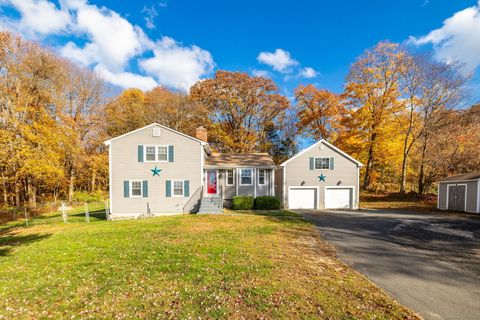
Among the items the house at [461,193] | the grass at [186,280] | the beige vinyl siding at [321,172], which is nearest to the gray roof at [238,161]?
the beige vinyl siding at [321,172]

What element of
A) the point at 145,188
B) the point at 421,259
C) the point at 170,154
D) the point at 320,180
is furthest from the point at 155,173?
the point at 421,259

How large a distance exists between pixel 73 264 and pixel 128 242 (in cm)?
244

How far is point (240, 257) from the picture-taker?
24.2ft

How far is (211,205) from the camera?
58.4 ft

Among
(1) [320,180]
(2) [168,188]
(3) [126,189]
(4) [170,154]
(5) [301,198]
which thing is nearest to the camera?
(3) [126,189]

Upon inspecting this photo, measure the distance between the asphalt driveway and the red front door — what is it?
987cm

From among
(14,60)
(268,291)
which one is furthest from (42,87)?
(268,291)

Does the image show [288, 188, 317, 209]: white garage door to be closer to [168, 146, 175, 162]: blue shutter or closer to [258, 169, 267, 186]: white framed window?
[258, 169, 267, 186]: white framed window

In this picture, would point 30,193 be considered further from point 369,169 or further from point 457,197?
point 457,197

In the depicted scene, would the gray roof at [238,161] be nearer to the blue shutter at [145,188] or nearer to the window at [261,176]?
the window at [261,176]

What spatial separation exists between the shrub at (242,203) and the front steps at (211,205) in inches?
72.4

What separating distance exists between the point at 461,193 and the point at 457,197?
1.55ft

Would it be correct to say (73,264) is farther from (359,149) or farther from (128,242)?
(359,149)

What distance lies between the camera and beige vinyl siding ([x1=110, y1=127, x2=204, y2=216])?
59.9 ft
